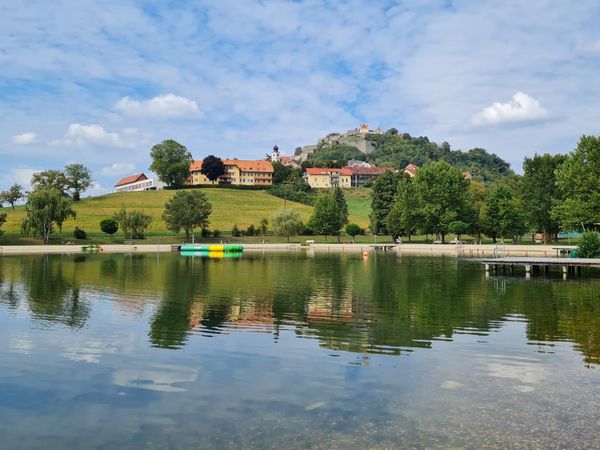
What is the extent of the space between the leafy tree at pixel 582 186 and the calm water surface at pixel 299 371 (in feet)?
126

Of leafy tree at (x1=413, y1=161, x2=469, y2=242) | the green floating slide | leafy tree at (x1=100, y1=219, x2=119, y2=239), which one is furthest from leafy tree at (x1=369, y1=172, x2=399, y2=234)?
leafy tree at (x1=100, y1=219, x2=119, y2=239)

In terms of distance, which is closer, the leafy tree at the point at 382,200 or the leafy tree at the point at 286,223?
the leafy tree at the point at 286,223

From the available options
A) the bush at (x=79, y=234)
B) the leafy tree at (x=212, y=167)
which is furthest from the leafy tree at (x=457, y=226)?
the leafy tree at (x=212, y=167)

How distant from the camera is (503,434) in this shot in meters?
10.7

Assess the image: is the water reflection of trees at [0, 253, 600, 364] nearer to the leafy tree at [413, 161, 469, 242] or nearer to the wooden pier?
the wooden pier

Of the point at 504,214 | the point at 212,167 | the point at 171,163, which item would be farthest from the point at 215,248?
the point at 212,167

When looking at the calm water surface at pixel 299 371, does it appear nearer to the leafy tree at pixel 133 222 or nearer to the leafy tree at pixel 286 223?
the leafy tree at pixel 133 222

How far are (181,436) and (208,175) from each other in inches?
6956

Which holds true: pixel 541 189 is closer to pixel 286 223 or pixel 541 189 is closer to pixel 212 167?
pixel 286 223

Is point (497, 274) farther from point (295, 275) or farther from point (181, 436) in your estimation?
point (181, 436)

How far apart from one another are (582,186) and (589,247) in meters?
21.1

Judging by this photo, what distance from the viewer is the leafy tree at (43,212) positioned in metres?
89.9

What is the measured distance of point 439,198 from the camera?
97688mm

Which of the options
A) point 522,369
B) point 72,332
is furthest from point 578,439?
point 72,332
